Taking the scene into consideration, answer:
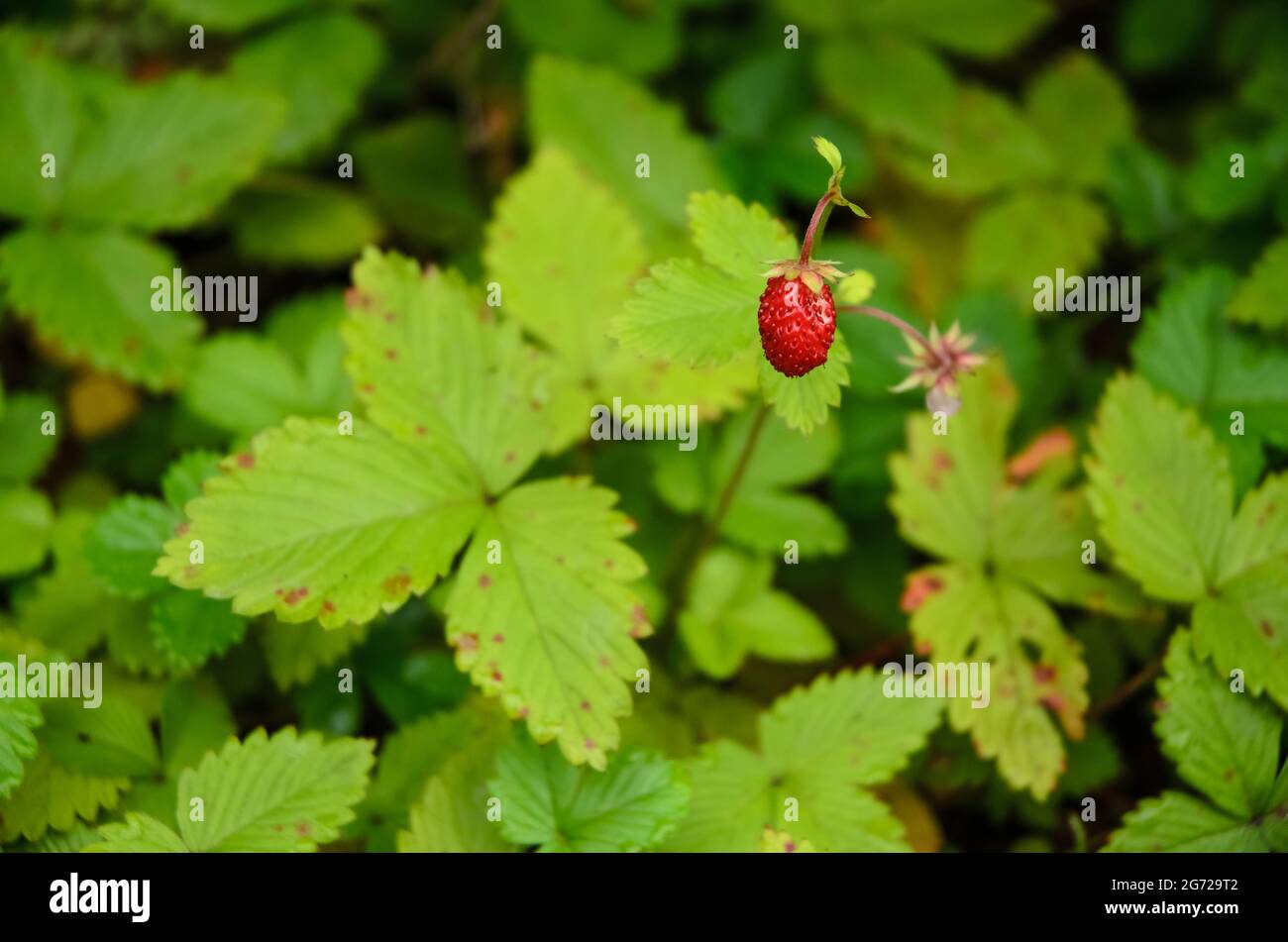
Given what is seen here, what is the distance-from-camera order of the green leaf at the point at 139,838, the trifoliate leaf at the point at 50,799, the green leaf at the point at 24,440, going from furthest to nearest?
the green leaf at the point at 24,440
the trifoliate leaf at the point at 50,799
the green leaf at the point at 139,838

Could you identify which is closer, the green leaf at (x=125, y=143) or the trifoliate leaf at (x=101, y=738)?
the trifoliate leaf at (x=101, y=738)

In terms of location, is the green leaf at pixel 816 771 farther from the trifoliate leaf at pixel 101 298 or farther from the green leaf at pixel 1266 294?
the trifoliate leaf at pixel 101 298

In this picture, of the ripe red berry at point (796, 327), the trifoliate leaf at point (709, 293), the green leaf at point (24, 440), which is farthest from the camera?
the green leaf at point (24, 440)

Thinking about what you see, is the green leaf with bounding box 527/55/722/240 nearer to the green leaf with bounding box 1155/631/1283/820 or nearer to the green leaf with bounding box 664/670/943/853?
the green leaf with bounding box 664/670/943/853

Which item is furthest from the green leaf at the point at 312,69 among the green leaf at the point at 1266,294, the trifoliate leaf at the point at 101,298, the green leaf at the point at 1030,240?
the green leaf at the point at 1266,294

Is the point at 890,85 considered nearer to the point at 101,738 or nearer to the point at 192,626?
the point at 192,626

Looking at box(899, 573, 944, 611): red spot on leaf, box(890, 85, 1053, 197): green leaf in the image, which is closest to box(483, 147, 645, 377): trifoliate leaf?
box(899, 573, 944, 611): red spot on leaf

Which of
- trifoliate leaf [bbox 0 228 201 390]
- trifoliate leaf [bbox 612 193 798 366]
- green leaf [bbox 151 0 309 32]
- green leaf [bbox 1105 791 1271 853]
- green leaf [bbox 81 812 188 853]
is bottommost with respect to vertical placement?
green leaf [bbox 1105 791 1271 853]
